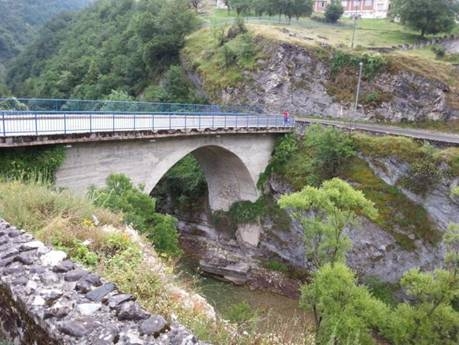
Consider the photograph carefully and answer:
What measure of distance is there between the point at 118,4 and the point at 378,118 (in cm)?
7905

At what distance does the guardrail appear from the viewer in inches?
637

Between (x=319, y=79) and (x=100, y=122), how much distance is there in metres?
26.7

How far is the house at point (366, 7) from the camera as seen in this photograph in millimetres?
75438

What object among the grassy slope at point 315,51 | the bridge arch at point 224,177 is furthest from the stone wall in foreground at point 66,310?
the grassy slope at point 315,51

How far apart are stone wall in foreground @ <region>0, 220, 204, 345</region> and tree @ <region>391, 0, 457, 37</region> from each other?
5702 centimetres

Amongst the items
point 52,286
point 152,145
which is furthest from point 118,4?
point 52,286

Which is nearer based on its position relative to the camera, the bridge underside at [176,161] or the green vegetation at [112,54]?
the bridge underside at [176,161]

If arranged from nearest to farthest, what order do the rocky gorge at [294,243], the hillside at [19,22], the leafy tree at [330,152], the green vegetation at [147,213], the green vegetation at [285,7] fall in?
the green vegetation at [147,213]
the rocky gorge at [294,243]
the leafy tree at [330,152]
the green vegetation at [285,7]
the hillside at [19,22]

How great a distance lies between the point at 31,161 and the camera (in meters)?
16.7

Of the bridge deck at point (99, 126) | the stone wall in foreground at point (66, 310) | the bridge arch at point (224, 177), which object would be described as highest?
the stone wall in foreground at point (66, 310)

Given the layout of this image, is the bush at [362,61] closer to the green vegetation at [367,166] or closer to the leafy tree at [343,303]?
the green vegetation at [367,166]

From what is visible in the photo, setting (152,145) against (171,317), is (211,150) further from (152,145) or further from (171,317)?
(171,317)

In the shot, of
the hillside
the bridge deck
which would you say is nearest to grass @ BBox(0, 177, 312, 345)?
the bridge deck

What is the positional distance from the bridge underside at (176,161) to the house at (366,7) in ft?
176
